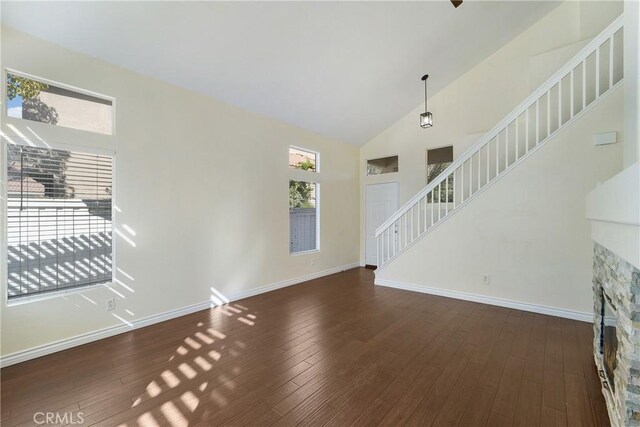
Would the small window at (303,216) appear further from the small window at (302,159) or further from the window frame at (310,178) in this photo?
the small window at (302,159)

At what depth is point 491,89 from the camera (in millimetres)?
5012

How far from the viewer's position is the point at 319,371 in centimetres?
232

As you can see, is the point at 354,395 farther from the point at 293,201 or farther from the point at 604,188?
the point at 293,201

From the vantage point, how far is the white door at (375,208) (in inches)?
246

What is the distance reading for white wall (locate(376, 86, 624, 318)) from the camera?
3320 millimetres

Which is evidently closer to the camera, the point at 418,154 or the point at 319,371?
the point at 319,371

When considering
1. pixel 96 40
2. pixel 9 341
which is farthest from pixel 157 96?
pixel 9 341

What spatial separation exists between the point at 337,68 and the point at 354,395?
160 inches

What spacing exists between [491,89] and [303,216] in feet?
14.2

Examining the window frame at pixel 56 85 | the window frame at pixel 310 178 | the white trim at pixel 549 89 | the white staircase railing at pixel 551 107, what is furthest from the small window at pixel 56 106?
the white trim at pixel 549 89
